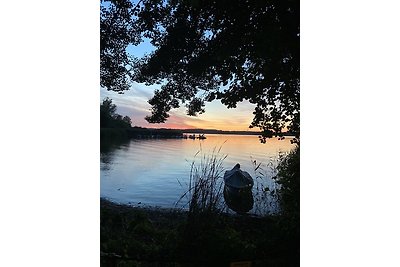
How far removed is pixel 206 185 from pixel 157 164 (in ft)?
0.94

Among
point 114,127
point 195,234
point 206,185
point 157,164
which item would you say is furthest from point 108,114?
point 195,234

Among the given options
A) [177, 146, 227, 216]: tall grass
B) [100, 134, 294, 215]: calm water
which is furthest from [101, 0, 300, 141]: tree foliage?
[177, 146, 227, 216]: tall grass

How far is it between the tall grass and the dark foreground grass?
0.05 meters

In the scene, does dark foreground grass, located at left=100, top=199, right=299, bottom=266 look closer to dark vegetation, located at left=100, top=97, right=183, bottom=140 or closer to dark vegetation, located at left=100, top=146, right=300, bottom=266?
dark vegetation, located at left=100, top=146, right=300, bottom=266

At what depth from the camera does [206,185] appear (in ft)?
8.89

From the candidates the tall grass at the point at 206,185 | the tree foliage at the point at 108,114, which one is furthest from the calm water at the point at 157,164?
the tree foliage at the point at 108,114

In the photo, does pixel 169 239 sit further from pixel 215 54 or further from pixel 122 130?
pixel 215 54

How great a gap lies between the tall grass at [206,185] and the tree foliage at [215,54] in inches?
10.5
